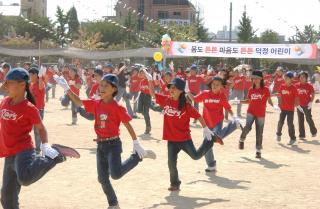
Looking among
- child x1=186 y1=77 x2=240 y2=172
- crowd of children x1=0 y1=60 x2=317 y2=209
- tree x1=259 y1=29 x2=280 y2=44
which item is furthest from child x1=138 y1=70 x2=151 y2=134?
tree x1=259 y1=29 x2=280 y2=44

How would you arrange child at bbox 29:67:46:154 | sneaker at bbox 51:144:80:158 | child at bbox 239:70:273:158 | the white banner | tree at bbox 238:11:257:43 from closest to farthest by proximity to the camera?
1. sneaker at bbox 51:144:80:158
2. child at bbox 29:67:46:154
3. child at bbox 239:70:273:158
4. the white banner
5. tree at bbox 238:11:257:43

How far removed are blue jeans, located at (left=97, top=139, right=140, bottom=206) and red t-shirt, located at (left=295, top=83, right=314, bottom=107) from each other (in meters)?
9.51

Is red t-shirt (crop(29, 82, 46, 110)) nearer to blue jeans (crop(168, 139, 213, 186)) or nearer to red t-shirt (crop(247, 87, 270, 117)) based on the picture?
blue jeans (crop(168, 139, 213, 186))

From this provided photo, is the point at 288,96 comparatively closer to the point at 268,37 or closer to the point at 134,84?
the point at 134,84

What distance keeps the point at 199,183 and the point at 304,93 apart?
24.4ft

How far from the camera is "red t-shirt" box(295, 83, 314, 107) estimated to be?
50.2 ft

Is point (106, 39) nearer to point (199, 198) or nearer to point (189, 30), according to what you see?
point (189, 30)

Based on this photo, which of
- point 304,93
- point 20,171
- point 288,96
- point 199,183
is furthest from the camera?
point 304,93

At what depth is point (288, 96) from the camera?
545 inches

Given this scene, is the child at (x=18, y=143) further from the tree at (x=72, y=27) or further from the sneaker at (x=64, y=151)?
the tree at (x=72, y=27)

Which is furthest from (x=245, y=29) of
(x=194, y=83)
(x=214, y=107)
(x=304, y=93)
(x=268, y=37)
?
(x=214, y=107)

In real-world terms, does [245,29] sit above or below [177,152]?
above

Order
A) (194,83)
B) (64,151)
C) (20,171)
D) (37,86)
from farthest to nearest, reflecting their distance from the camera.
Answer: (194,83) → (37,86) → (64,151) → (20,171)

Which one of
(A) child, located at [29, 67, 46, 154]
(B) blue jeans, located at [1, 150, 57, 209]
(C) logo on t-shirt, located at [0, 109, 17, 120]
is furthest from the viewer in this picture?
(A) child, located at [29, 67, 46, 154]
